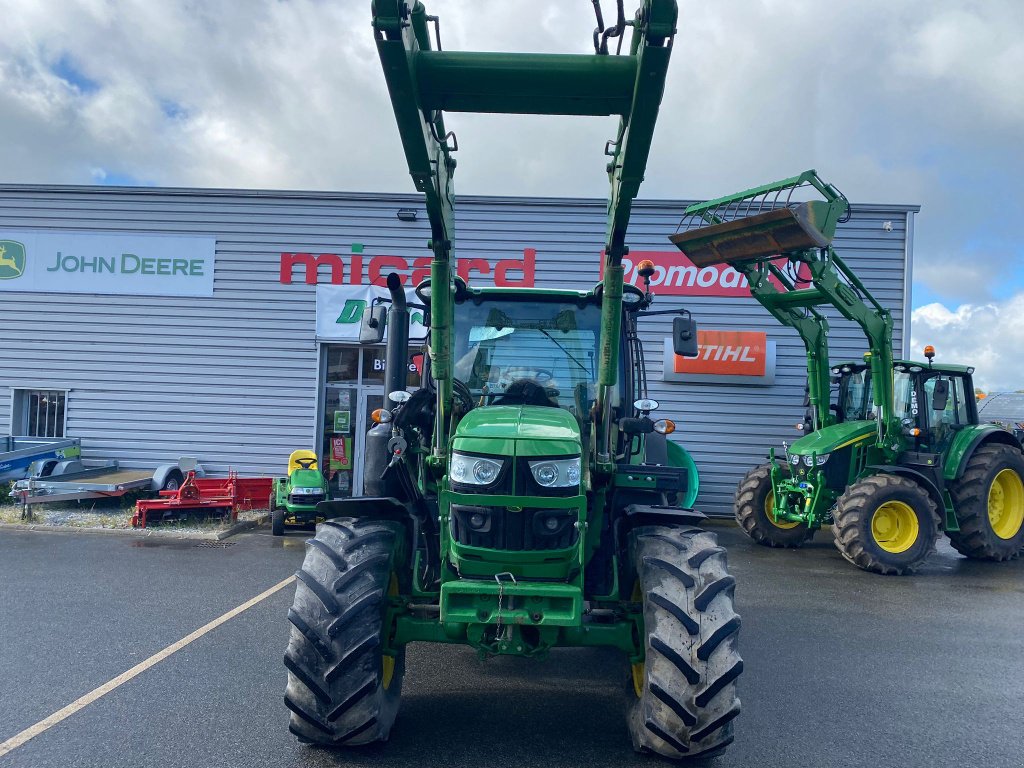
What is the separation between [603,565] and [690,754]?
1198 mm

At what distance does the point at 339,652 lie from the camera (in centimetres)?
361

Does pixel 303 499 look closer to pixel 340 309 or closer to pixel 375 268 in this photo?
pixel 340 309

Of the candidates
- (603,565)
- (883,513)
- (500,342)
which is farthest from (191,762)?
(883,513)

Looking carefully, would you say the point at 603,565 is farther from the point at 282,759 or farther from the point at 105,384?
the point at 105,384

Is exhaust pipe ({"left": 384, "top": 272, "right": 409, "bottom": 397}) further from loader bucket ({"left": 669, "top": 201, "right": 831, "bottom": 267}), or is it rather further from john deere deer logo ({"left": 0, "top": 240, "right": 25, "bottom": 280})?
john deere deer logo ({"left": 0, "top": 240, "right": 25, "bottom": 280})

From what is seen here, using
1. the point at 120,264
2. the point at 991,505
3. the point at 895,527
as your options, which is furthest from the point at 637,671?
the point at 120,264

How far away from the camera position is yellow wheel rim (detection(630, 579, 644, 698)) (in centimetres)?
404

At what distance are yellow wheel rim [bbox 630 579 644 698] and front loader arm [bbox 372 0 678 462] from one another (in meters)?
1.92

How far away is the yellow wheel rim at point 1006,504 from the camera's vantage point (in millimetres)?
9891

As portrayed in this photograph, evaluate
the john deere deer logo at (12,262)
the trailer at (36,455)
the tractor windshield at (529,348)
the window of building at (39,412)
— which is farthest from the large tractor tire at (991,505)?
the john deere deer logo at (12,262)

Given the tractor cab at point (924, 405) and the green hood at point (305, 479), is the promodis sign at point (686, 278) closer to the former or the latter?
the tractor cab at point (924, 405)

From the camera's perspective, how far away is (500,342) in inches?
200

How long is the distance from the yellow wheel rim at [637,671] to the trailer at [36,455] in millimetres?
10805

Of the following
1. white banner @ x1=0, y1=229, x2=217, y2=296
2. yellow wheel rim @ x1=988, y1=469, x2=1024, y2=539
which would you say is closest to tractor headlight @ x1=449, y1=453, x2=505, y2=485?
yellow wheel rim @ x1=988, y1=469, x2=1024, y2=539
